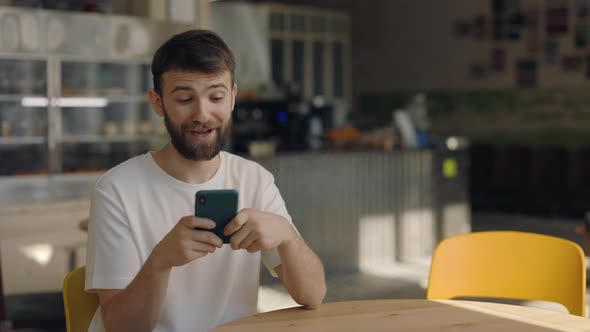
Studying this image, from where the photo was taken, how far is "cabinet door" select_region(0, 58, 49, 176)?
221 inches

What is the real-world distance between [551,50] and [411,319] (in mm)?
9100

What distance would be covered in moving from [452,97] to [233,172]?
9.57 meters

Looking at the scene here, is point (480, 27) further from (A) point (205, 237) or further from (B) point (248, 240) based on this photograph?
(A) point (205, 237)

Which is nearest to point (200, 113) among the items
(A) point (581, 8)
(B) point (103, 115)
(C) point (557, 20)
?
(B) point (103, 115)

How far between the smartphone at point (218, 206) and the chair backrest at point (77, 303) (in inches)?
25.2

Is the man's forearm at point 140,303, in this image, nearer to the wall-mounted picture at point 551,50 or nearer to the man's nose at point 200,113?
the man's nose at point 200,113

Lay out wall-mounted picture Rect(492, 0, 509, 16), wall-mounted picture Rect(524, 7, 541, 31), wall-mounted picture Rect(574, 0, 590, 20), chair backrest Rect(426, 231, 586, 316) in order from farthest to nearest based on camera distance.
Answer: wall-mounted picture Rect(492, 0, 509, 16)
wall-mounted picture Rect(524, 7, 541, 31)
wall-mounted picture Rect(574, 0, 590, 20)
chair backrest Rect(426, 231, 586, 316)

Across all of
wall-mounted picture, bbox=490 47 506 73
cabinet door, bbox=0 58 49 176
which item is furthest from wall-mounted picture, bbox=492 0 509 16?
cabinet door, bbox=0 58 49 176

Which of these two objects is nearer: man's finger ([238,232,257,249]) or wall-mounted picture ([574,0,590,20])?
man's finger ([238,232,257,249])

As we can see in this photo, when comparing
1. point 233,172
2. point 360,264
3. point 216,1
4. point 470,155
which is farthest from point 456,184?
point 233,172

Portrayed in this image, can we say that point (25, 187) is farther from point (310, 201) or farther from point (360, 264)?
point (360, 264)

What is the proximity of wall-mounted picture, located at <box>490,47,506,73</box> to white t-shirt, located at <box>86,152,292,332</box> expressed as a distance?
925 centimetres

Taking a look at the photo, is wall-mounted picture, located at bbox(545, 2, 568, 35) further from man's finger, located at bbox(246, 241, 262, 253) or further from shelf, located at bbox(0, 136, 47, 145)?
man's finger, located at bbox(246, 241, 262, 253)

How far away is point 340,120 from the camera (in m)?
11.9
